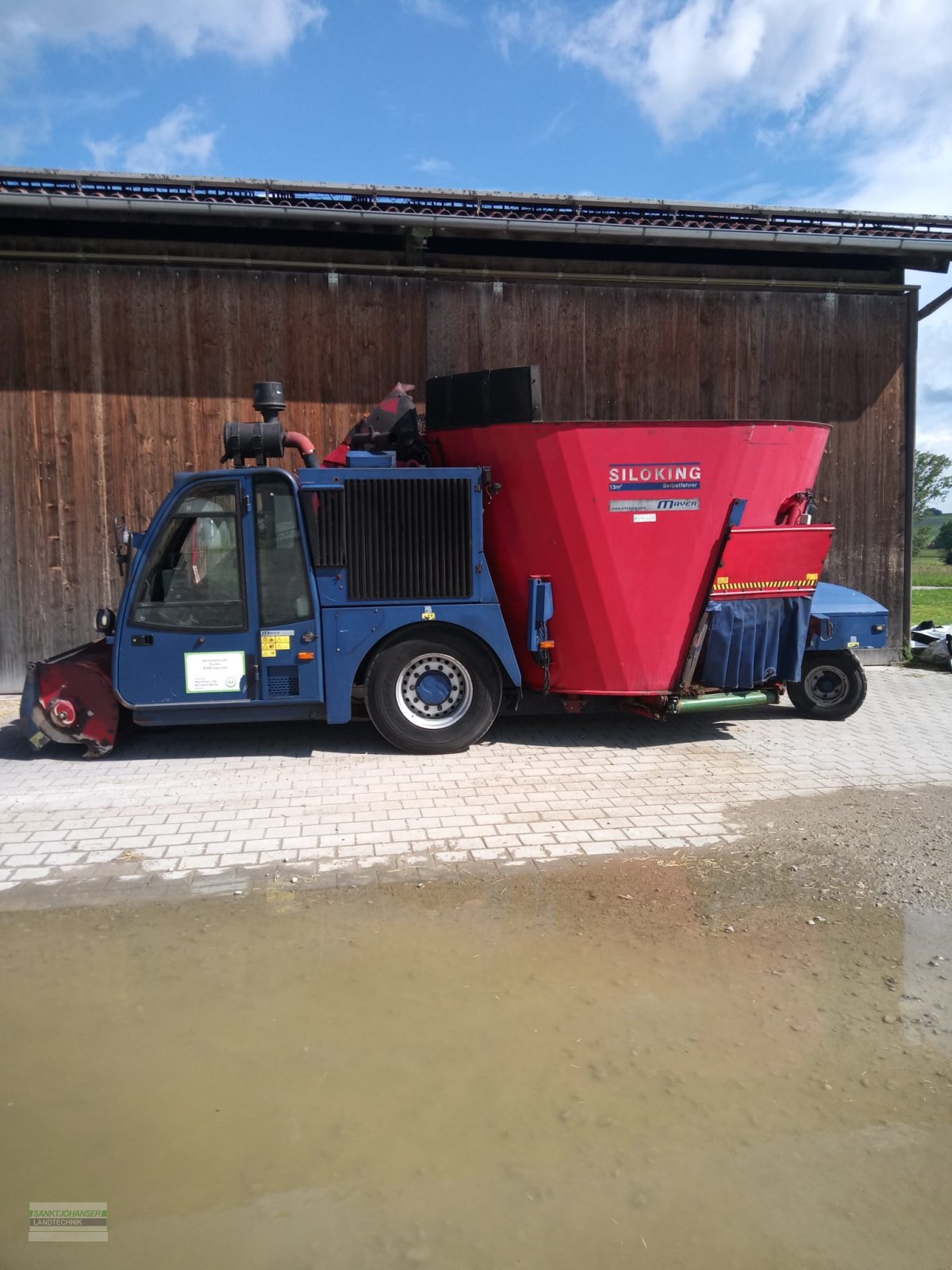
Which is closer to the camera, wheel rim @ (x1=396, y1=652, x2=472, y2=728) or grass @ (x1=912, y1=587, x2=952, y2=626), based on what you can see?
wheel rim @ (x1=396, y1=652, x2=472, y2=728)

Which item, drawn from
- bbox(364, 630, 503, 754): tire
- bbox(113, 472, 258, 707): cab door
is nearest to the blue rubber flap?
bbox(364, 630, 503, 754): tire

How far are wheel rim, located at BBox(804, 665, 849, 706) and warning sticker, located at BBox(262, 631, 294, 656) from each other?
4.52 metres

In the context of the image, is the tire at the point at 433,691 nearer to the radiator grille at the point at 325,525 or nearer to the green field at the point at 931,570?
the radiator grille at the point at 325,525

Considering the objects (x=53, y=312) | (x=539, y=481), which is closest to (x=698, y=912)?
(x=539, y=481)

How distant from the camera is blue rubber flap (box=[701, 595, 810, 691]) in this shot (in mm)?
7281

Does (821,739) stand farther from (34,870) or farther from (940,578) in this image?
(940,578)

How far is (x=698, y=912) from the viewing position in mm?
4527

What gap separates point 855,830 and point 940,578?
28.0 meters

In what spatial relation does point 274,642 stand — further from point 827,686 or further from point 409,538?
point 827,686

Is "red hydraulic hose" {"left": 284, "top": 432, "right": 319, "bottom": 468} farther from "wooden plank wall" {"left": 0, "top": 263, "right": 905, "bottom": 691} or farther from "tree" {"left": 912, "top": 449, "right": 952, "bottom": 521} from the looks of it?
"tree" {"left": 912, "top": 449, "right": 952, "bottom": 521}

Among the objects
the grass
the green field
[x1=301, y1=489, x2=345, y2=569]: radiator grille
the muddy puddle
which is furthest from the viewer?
the green field

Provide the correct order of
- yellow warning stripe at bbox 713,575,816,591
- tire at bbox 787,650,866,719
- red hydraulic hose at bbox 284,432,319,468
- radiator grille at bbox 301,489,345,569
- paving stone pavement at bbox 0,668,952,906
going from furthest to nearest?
tire at bbox 787,650,866,719 < red hydraulic hose at bbox 284,432,319,468 < yellow warning stripe at bbox 713,575,816,591 < radiator grille at bbox 301,489,345,569 < paving stone pavement at bbox 0,668,952,906

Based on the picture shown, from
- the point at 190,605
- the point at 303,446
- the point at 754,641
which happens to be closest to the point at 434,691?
the point at 190,605

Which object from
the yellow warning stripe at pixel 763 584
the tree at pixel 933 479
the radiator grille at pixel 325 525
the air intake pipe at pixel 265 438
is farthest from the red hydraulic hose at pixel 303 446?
the tree at pixel 933 479
